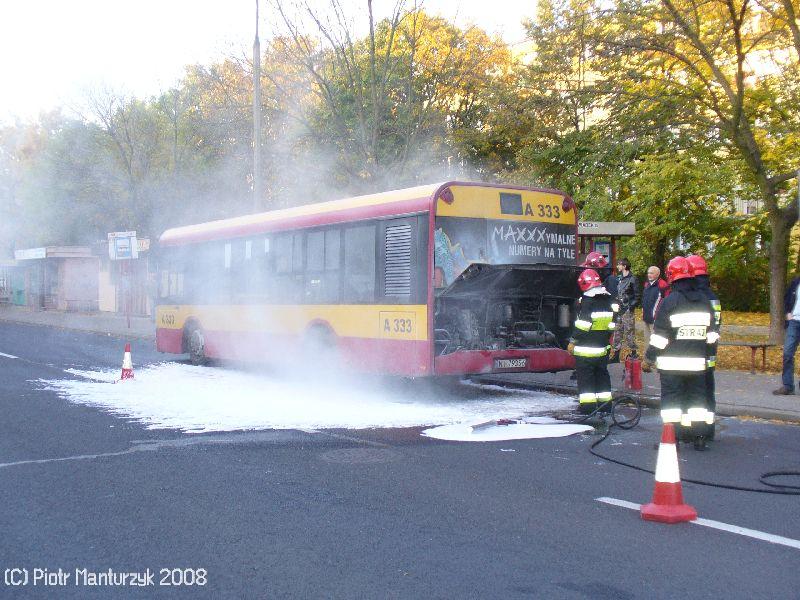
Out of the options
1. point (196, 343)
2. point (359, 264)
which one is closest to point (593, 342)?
point (359, 264)

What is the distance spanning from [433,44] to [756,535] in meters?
27.3

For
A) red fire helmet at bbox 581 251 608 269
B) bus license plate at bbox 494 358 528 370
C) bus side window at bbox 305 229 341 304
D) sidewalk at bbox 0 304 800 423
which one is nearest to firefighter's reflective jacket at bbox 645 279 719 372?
sidewalk at bbox 0 304 800 423

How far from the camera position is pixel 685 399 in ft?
27.2

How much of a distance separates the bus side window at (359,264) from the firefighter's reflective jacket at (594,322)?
3427mm

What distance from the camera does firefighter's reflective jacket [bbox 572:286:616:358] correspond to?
32.4 feet

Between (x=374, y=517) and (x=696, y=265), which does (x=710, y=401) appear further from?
(x=374, y=517)

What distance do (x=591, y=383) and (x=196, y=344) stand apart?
31.7 feet

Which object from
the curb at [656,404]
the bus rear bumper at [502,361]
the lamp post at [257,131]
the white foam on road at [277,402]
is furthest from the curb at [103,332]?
the bus rear bumper at [502,361]

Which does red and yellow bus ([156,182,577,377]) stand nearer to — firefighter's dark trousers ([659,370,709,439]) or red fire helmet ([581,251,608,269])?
red fire helmet ([581,251,608,269])

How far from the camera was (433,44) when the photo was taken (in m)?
30.8

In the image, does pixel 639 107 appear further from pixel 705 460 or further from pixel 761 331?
pixel 705 460

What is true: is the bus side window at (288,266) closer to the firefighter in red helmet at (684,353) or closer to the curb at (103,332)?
the firefighter in red helmet at (684,353)

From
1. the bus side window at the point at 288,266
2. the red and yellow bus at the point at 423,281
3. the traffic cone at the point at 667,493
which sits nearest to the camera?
the traffic cone at the point at 667,493

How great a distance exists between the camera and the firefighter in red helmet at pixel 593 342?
9.89 metres
